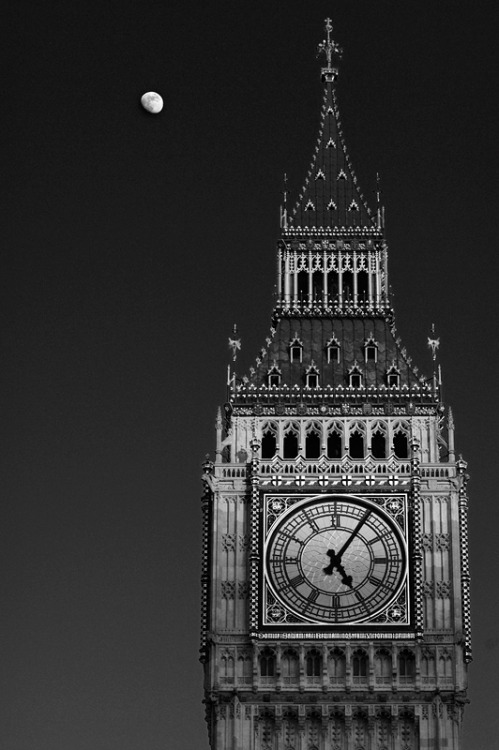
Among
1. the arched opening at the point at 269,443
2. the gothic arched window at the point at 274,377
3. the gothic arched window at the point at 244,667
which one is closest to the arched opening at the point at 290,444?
the arched opening at the point at 269,443

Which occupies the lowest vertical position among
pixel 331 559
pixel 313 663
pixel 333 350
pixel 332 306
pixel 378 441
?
pixel 313 663

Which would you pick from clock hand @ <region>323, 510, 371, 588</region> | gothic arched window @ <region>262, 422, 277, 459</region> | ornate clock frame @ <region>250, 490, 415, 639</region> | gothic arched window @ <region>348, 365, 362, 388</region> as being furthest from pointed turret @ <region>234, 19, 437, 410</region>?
clock hand @ <region>323, 510, 371, 588</region>

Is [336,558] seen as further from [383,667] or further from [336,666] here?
[383,667]

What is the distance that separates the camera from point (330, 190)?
7069 cm

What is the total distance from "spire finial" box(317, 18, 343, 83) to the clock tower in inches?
290

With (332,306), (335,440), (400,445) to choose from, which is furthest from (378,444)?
(332,306)

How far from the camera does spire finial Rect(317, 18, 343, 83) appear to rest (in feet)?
235

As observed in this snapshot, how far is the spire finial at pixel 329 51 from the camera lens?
235 feet

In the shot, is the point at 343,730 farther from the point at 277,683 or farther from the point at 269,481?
the point at 269,481

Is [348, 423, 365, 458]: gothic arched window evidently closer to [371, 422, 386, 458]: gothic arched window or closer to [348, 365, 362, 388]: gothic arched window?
[371, 422, 386, 458]: gothic arched window

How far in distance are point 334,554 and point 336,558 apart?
100 mm

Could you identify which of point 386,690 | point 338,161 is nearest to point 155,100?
point 338,161

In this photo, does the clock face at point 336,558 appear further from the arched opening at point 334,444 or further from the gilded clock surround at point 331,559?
the arched opening at point 334,444

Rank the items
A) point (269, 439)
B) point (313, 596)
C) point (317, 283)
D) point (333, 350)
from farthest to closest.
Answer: point (317, 283), point (333, 350), point (269, 439), point (313, 596)
